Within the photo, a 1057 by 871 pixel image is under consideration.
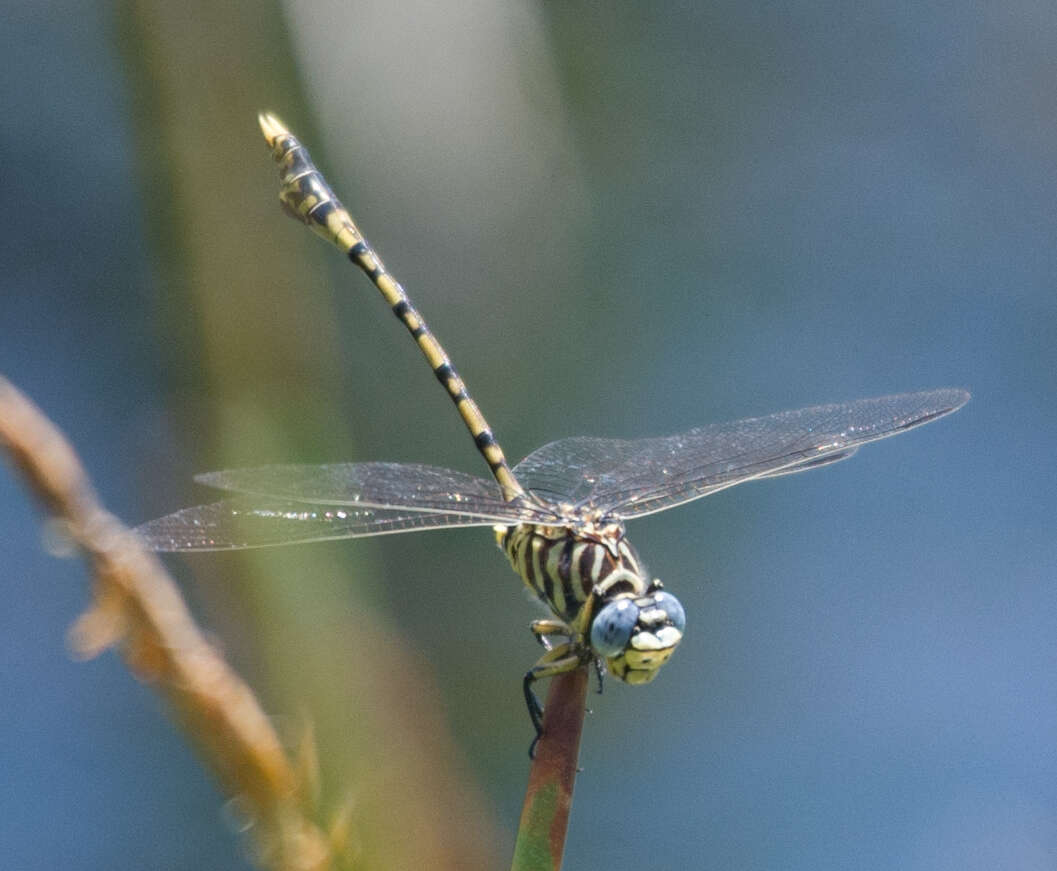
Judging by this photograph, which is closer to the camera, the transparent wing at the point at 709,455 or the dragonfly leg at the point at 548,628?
the dragonfly leg at the point at 548,628

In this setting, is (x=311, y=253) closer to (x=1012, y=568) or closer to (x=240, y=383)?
(x=240, y=383)

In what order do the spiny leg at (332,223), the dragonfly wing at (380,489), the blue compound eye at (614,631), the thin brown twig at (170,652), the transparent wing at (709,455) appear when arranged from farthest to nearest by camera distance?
the spiny leg at (332,223)
the transparent wing at (709,455)
the dragonfly wing at (380,489)
the blue compound eye at (614,631)
the thin brown twig at (170,652)

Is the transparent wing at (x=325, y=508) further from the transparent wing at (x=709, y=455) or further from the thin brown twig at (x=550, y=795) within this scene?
the thin brown twig at (x=550, y=795)

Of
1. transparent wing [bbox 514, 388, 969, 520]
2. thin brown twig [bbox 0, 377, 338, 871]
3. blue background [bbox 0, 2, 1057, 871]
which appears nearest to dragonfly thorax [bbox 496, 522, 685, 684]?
transparent wing [bbox 514, 388, 969, 520]

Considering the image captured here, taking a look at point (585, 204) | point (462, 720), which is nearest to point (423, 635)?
point (462, 720)

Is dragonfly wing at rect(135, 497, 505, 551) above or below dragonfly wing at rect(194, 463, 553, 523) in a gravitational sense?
below

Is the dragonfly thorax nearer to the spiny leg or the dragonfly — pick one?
the dragonfly

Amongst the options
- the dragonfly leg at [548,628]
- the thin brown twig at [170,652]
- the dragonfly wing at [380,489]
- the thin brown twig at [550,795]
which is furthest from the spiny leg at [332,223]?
the thin brown twig at [170,652]
